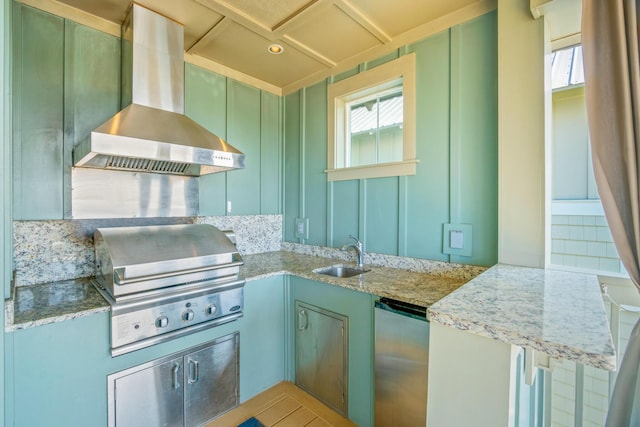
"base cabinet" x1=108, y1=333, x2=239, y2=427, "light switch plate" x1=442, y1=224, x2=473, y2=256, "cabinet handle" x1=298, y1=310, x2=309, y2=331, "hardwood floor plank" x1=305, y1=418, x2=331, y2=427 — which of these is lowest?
"hardwood floor plank" x1=305, y1=418, x2=331, y2=427

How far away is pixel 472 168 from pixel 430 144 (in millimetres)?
329

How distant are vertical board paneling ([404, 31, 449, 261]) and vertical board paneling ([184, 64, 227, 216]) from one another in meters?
1.58

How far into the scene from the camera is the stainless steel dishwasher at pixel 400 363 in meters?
1.46

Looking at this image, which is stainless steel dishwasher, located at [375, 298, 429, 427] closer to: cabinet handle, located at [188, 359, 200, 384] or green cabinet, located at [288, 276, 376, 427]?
green cabinet, located at [288, 276, 376, 427]

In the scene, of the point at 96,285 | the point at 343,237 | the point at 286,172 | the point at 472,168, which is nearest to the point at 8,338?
the point at 96,285

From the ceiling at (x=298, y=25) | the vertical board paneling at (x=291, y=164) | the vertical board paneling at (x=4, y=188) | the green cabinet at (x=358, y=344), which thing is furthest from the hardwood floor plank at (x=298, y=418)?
the ceiling at (x=298, y=25)

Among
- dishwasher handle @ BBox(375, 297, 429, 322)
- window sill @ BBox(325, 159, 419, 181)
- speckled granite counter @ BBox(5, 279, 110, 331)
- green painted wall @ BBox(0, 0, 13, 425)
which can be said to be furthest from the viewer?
window sill @ BBox(325, 159, 419, 181)

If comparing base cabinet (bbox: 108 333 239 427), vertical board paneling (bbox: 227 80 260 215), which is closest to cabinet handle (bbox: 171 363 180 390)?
base cabinet (bbox: 108 333 239 427)

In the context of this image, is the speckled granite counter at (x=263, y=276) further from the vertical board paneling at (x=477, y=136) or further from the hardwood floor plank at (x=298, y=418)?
the hardwood floor plank at (x=298, y=418)

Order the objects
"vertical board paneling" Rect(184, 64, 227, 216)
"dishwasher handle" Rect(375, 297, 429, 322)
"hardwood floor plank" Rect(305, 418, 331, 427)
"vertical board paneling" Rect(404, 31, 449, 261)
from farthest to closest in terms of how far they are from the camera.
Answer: "vertical board paneling" Rect(184, 64, 227, 216)
"vertical board paneling" Rect(404, 31, 449, 261)
"hardwood floor plank" Rect(305, 418, 331, 427)
"dishwasher handle" Rect(375, 297, 429, 322)

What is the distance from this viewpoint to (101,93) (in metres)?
1.91

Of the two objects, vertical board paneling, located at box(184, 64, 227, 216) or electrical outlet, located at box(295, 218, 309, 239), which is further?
electrical outlet, located at box(295, 218, 309, 239)

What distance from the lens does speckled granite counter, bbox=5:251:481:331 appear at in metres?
1.30

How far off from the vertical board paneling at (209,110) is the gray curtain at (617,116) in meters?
2.38
